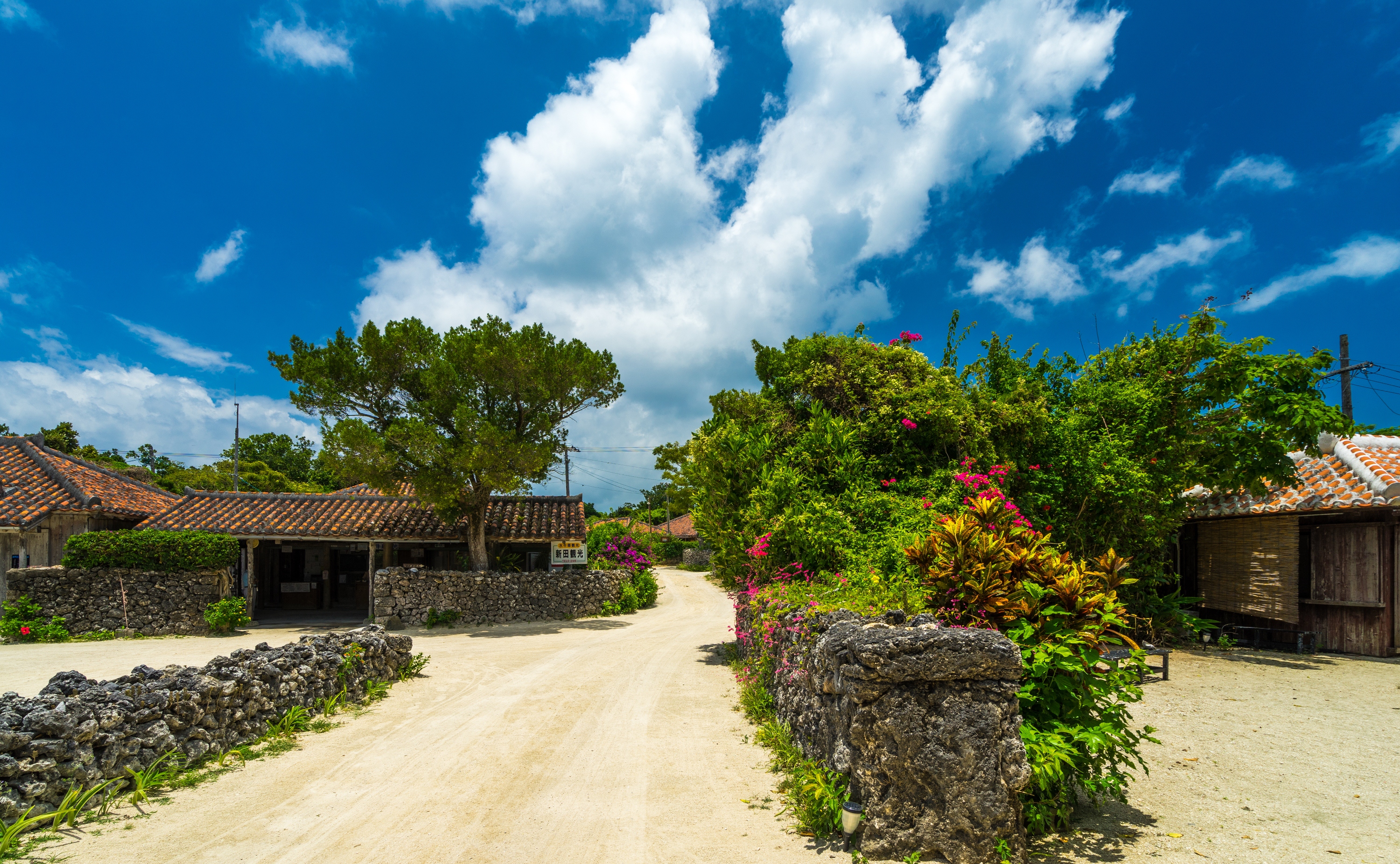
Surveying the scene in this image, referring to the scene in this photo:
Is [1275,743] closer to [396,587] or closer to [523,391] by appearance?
[523,391]

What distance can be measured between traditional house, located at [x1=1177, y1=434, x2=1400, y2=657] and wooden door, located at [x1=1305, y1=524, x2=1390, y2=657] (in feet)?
0.04

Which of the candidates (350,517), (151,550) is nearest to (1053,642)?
(350,517)

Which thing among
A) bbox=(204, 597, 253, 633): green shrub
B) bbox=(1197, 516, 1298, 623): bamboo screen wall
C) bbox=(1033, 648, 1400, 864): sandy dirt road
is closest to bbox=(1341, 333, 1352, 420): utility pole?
bbox=(1197, 516, 1298, 623): bamboo screen wall

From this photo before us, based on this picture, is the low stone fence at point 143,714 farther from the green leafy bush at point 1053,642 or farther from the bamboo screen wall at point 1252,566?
the bamboo screen wall at point 1252,566

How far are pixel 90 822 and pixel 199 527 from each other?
595 inches

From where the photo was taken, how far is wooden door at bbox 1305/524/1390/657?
11109mm

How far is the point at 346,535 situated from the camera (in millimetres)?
17438

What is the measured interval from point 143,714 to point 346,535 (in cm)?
1242

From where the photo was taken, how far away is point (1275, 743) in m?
6.61

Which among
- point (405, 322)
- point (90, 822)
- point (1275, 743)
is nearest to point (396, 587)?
point (405, 322)

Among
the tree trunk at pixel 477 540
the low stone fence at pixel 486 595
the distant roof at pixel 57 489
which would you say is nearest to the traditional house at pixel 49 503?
the distant roof at pixel 57 489

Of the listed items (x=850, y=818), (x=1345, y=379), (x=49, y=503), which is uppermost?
(x=1345, y=379)

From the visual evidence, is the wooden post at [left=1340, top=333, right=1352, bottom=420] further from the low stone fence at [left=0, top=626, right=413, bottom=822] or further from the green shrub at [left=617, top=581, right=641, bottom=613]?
the low stone fence at [left=0, top=626, right=413, bottom=822]

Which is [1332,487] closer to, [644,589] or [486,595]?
[644,589]
